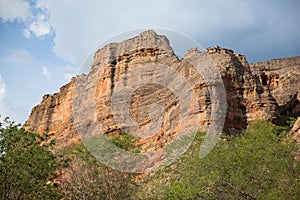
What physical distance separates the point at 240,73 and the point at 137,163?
27389mm

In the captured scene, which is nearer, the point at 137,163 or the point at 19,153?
the point at 19,153

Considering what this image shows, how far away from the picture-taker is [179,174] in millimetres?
24656

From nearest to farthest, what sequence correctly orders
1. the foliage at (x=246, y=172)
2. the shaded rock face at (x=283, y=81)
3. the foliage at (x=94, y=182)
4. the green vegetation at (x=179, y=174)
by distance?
the foliage at (x=246, y=172) → the green vegetation at (x=179, y=174) → the foliage at (x=94, y=182) → the shaded rock face at (x=283, y=81)

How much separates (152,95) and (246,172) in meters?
36.9

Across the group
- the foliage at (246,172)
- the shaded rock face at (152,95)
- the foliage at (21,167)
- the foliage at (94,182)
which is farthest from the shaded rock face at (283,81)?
the foliage at (21,167)

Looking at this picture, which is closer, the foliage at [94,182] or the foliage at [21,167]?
the foliage at [21,167]

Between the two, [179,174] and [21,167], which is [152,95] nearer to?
[179,174]

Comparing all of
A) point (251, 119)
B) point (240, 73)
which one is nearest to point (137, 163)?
point (251, 119)

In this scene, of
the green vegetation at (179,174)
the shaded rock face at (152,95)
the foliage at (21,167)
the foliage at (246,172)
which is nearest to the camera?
the foliage at (246,172)

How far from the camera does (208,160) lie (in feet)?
68.0

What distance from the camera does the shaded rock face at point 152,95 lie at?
143ft

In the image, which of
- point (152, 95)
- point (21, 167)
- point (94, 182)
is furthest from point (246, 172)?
point (152, 95)

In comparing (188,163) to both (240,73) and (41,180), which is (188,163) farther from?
(240,73)

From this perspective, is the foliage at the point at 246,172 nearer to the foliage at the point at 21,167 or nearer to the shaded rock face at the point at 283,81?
the foliage at the point at 21,167
